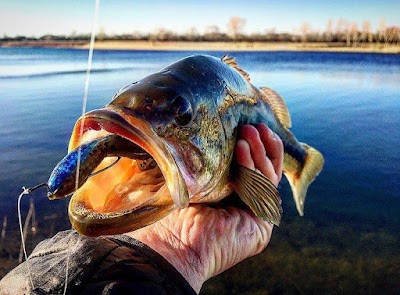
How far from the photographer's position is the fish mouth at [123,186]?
1.49 metres

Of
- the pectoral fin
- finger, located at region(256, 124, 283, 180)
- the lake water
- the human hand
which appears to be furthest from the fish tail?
the lake water

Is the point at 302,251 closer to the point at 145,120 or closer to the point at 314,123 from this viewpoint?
the point at 145,120

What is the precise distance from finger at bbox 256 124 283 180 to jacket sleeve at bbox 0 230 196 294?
105cm

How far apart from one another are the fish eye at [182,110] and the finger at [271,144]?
0.77 meters

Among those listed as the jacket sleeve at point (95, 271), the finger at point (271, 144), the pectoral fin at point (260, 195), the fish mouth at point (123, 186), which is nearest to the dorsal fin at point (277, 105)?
the finger at point (271, 144)

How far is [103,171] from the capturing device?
1.78 metres

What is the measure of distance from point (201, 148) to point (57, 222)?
13.4 feet

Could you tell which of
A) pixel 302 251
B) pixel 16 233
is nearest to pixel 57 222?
pixel 16 233

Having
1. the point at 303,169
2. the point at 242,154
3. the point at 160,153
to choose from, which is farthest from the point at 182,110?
the point at 303,169

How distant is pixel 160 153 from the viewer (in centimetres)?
159

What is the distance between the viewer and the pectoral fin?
2.26 meters

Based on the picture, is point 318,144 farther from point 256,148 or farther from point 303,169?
point 256,148

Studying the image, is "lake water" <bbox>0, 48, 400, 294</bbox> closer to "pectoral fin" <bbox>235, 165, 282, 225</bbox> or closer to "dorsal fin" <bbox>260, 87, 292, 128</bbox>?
"dorsal fin" <bbox>260, 87, 292, 128</bbox>

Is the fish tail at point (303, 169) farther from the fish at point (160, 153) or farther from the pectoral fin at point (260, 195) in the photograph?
the pectoral fin at point (260, 195)
